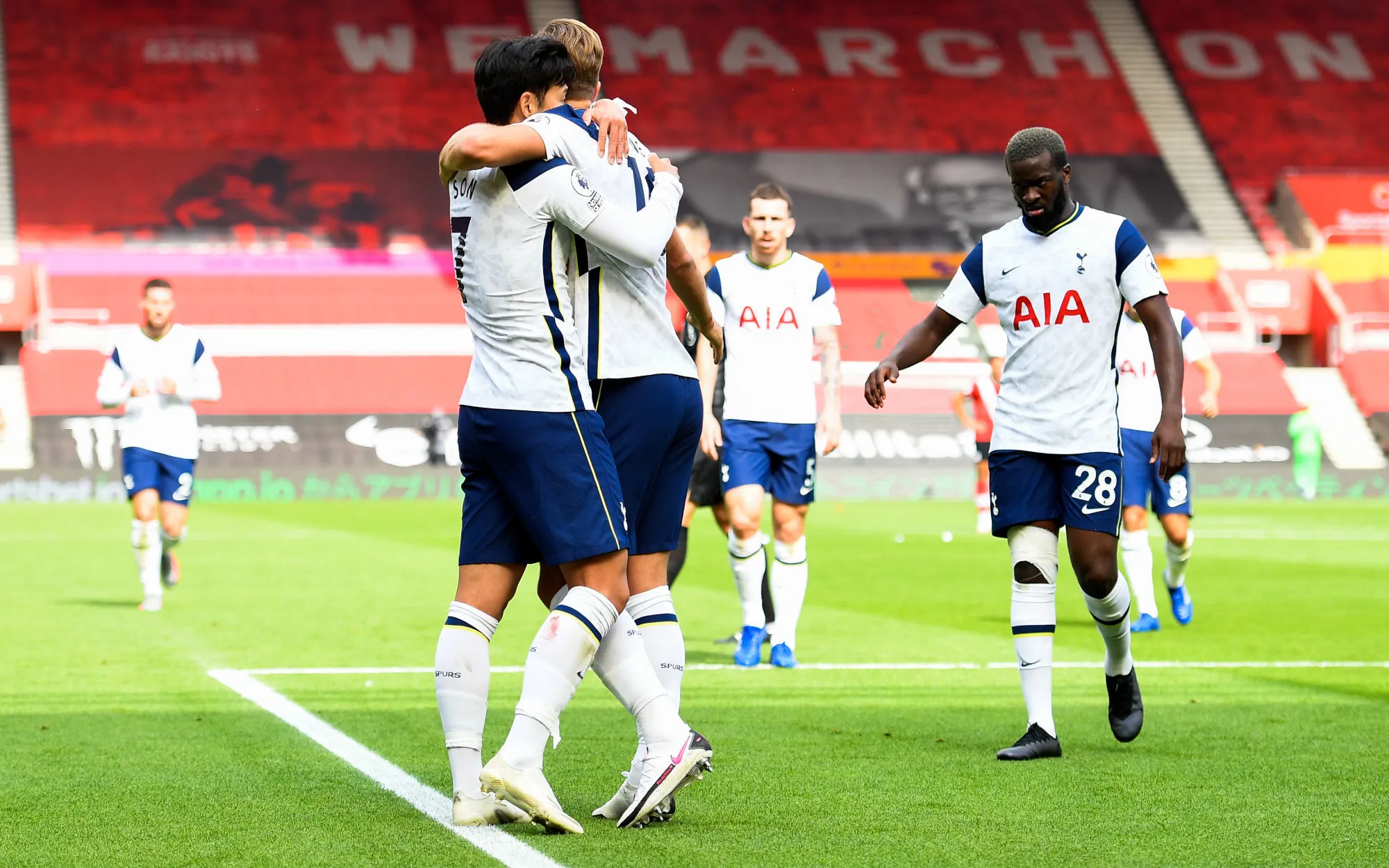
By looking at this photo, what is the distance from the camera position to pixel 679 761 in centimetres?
456

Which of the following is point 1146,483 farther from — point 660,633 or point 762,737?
point 660,633

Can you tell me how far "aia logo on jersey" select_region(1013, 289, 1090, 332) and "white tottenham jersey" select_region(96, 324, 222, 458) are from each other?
661 centimetres

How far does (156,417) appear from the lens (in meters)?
11.3

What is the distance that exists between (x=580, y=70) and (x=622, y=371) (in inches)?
31.1

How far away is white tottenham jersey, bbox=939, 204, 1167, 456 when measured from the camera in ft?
19.2

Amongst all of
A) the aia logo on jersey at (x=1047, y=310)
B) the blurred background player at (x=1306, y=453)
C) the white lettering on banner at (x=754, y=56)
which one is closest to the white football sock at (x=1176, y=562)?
the aia logo on jersey at (x=1047, y=310)

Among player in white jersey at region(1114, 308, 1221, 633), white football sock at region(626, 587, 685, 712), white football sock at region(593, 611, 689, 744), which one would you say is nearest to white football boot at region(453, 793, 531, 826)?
white football sock at region(593, 611, 689, 744)

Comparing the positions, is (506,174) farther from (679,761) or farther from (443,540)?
(443,540)

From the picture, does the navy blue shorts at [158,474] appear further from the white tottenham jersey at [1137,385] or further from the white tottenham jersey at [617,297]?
the white tottenham jersey at [617,297]

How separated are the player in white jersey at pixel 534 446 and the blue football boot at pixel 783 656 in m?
3.82

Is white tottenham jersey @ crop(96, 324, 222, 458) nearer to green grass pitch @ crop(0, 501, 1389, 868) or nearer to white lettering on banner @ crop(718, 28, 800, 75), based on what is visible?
green grass pitch @ crop(0, 501, 1389, 868)

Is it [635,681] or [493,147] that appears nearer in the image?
[493,147]

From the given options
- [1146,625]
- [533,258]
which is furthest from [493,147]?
[1146,625]

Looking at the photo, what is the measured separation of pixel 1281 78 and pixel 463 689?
3796 cm
